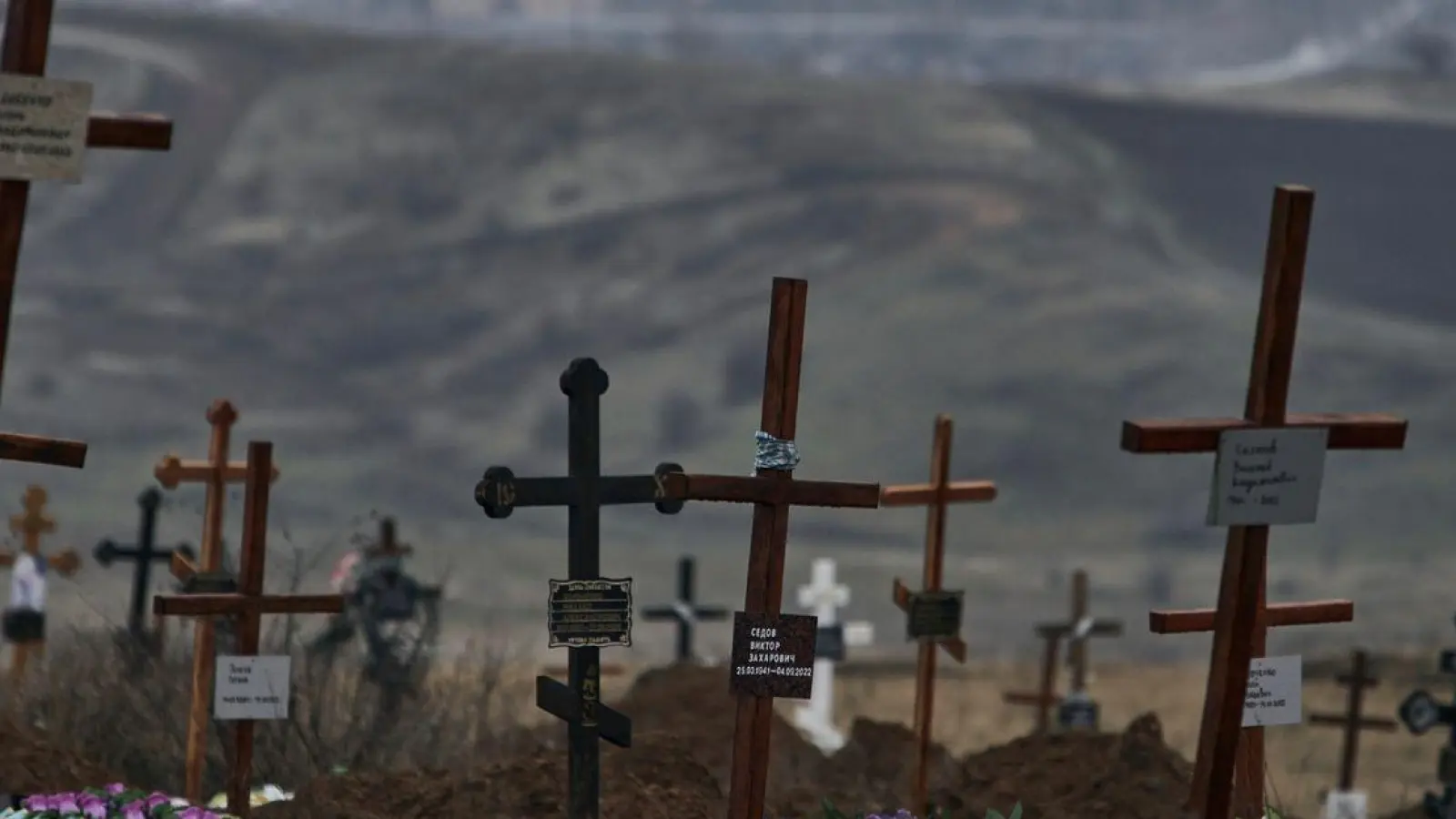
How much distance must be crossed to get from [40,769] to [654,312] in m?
45.8

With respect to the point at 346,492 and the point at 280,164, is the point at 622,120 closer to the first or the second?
the point at 280,164

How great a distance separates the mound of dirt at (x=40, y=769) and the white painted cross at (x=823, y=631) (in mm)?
6054

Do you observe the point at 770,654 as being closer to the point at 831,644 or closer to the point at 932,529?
the point at 932,529

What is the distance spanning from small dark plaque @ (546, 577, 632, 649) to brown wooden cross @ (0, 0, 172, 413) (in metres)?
1.85

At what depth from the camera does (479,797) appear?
11.2 m

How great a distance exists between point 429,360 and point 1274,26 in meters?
27.5

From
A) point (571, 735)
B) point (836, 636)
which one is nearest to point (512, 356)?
point (836, 636)

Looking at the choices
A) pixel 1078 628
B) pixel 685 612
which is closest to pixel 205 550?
pixel 685 612

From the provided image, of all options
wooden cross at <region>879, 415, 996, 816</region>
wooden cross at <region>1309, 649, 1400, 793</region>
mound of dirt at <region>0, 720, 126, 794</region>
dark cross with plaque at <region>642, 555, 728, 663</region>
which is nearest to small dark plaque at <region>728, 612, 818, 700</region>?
wooden cross at <region>879, 415, 996, 816</region>

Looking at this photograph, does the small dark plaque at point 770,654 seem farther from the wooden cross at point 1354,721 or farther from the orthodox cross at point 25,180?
the wooden cross at point 1354,721

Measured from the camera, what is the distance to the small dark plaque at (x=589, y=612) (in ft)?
32.7

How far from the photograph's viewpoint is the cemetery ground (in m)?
11.3

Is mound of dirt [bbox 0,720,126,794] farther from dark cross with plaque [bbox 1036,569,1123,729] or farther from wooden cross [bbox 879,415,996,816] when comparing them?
dark cross with plaque [bbox 1036,569,1123,729]

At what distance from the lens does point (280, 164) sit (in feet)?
208
